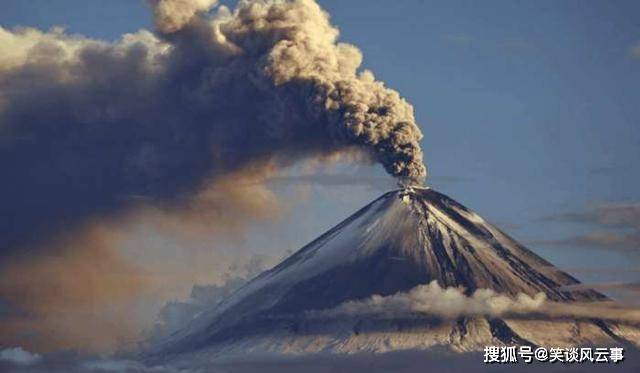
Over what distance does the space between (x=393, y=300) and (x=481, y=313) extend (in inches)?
237

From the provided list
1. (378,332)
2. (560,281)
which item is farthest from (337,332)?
(560,281)

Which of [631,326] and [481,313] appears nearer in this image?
[481,313]

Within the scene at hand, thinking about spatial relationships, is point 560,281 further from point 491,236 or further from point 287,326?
point 287,326

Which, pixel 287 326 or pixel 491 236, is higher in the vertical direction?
pixel 491 236

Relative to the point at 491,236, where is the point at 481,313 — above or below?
below

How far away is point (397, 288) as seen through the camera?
339 feet

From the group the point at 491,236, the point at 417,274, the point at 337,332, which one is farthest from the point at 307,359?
the point at 491,236

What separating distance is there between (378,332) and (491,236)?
13.8 metres

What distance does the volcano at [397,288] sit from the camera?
10231 cm

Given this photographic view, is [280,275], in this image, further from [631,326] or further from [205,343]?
[631,326]

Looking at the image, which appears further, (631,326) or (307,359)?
(631,326)

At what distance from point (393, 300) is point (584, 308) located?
14.9m

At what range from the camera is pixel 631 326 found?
360 ft

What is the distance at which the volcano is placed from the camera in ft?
336
